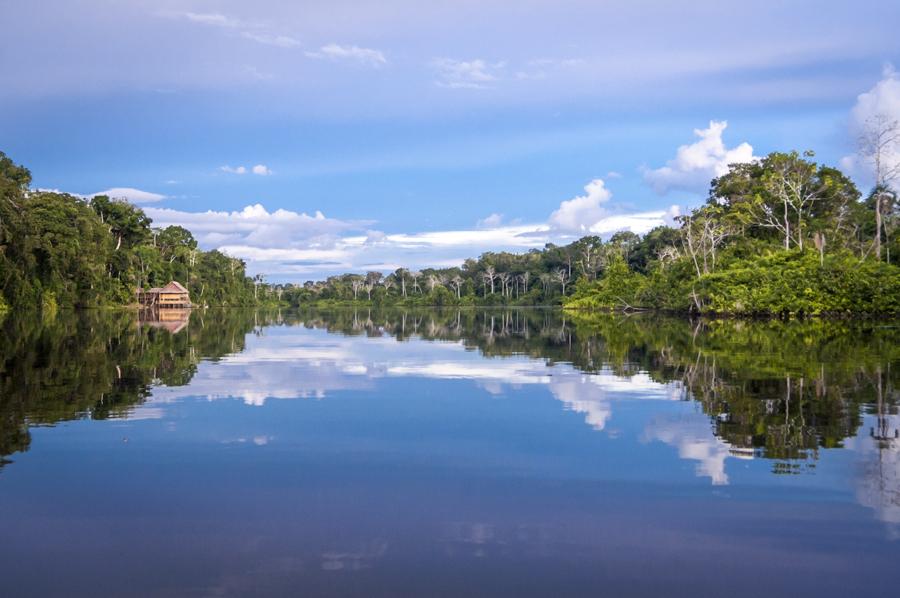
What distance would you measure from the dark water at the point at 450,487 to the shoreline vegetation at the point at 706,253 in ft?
89.4

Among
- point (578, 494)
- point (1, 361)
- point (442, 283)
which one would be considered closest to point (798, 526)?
point (578, 494)

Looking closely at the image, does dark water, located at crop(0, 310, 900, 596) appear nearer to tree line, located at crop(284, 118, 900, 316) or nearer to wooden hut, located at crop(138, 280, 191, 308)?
tree line, located at crop(284, 118, 900, 316)

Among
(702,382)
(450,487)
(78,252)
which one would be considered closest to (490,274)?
(78,252)

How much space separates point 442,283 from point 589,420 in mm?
113677

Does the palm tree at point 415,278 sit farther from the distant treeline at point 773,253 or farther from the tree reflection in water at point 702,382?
the tree reflection in water at point 702,382

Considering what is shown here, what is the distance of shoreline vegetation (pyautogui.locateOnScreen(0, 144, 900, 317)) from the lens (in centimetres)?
3775

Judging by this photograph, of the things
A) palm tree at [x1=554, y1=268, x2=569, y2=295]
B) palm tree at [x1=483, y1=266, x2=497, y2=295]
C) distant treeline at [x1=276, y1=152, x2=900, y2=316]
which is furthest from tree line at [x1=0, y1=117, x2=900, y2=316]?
palm tree at [x1=483, y1=266, x2=497, y2=295]

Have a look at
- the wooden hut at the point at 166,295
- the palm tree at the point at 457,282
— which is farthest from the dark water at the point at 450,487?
the palm tree at the point at 457,282

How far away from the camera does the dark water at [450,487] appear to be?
4.16 metres

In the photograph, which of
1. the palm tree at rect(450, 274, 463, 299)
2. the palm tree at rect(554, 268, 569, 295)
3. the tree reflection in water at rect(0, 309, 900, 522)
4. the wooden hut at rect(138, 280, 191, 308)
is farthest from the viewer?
the palm tree at rect(450, 274, 463, 299)

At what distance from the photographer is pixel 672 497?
555 centimetres

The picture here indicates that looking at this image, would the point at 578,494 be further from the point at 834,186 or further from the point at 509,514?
the point at 834,186

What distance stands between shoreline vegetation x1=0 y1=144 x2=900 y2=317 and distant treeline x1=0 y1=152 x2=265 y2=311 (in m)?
0.12

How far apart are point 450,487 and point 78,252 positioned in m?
51.2
